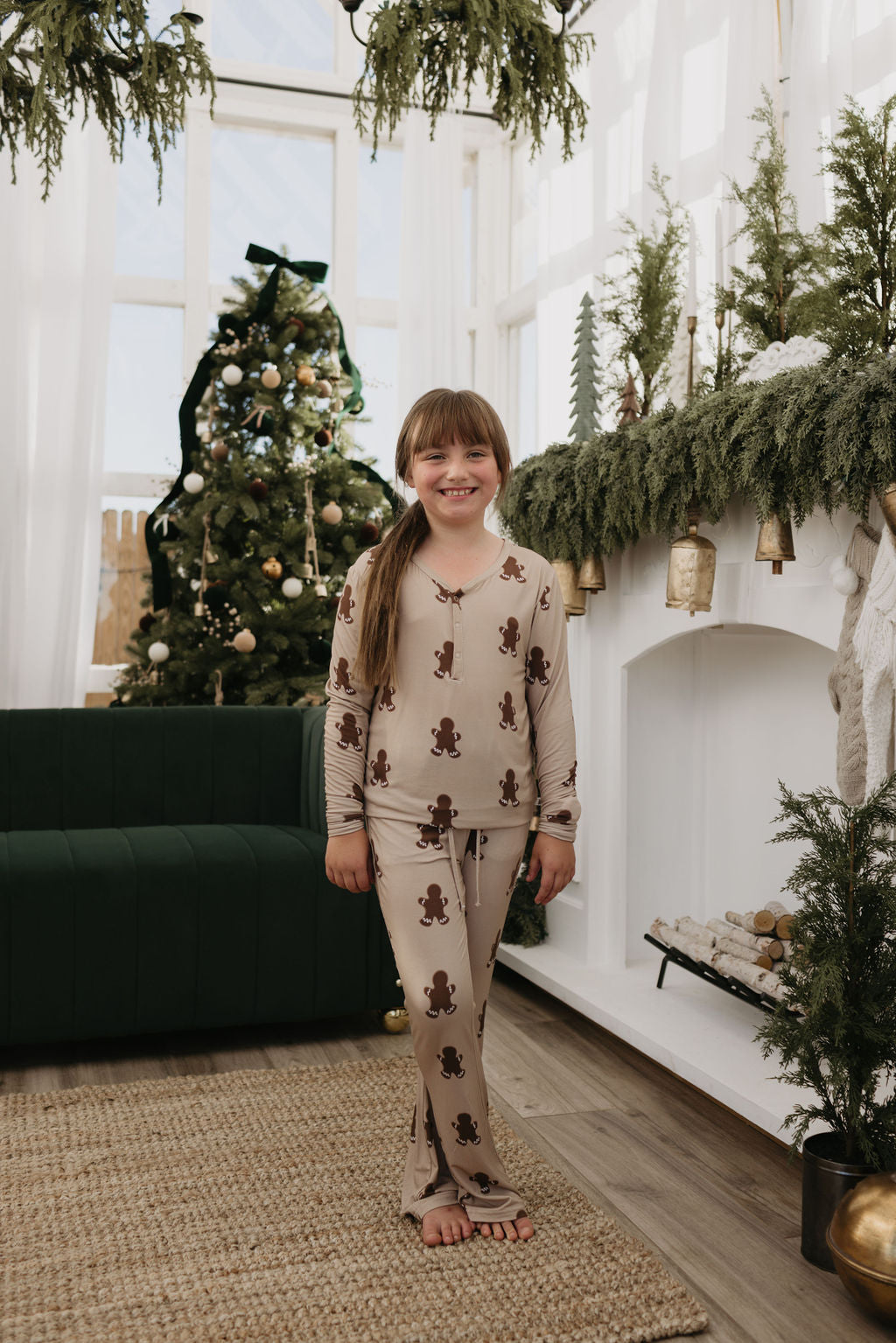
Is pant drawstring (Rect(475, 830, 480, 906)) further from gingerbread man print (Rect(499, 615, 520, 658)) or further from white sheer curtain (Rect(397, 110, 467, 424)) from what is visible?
white sheer curtain (Rect(397, 110, 467, 424))

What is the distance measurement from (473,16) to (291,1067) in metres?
2.22

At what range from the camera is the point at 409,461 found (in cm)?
199

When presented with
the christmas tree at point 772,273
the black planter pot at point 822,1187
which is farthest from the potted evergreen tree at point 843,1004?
the christmas tree at point 772,273

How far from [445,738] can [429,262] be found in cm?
378

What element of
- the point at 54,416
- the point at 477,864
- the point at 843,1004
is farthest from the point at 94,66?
the point at 54,416

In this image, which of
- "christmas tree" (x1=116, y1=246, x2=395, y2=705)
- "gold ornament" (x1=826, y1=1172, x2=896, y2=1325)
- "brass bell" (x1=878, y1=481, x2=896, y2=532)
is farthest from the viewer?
"christmas tree" (x1=116, y1=246, x2=395, y2=705)

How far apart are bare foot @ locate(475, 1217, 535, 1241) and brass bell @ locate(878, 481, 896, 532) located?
1.37 meters

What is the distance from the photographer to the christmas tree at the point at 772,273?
8.82 feet

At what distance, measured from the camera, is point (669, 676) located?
339cm

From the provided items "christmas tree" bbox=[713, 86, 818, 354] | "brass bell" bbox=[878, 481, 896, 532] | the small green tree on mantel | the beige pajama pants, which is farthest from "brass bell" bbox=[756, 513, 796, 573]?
the beige pajama pants

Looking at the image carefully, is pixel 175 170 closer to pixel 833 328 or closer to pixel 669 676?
pixel 669 676

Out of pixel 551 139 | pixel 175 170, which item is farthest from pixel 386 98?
pixel 175 170

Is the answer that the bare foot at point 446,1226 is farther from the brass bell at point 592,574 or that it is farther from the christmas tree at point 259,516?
the christmas tree at point 259,516

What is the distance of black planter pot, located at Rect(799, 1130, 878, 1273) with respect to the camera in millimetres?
1893
